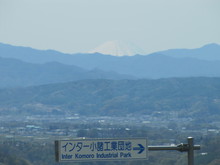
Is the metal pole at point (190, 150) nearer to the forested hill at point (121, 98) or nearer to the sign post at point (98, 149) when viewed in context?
the sign post at point (98, 149)

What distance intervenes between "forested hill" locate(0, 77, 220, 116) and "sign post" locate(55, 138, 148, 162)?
145 meters

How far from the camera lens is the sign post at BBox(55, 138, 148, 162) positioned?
1345 cm

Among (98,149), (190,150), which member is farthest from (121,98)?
(98,149)

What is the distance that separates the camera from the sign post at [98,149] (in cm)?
1345

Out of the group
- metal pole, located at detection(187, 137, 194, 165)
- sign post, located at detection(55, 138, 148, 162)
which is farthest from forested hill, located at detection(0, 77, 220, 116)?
sign post, located at detection(55, 138, 148, 162)

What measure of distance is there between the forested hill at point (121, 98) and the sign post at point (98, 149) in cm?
14479

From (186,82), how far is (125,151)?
172267 mm

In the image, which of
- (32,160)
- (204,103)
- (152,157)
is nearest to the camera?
(152,157)

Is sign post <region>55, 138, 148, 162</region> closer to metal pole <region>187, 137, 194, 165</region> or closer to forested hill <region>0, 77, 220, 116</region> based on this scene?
metal pole <region>187, 137, 194, 165</region>

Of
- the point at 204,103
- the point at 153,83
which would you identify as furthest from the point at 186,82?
the point at 204,103

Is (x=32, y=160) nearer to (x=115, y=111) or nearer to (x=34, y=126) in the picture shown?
(x=34, y=126)

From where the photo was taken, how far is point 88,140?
1345 centimetres

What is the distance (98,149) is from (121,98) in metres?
167

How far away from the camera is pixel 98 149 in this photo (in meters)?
13.5
